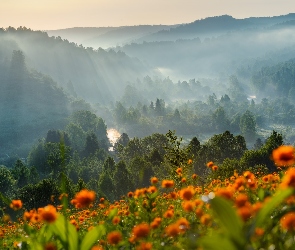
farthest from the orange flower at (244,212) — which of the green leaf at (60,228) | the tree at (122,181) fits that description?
the tree at (122,181)

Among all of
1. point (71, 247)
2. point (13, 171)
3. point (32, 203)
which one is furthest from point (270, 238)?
point (13, 171)

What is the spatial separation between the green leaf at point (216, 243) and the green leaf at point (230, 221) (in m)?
0.04

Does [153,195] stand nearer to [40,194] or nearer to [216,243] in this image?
[216,243]

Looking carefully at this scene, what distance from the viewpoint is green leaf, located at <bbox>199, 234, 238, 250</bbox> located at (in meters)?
2.30

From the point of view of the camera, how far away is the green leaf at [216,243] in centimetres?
230

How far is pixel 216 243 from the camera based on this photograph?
2.36 metres

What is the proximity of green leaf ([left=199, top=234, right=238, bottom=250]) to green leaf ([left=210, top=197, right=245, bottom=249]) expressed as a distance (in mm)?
43

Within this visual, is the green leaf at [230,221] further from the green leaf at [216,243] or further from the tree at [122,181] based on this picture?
→ the tree at [122,181]

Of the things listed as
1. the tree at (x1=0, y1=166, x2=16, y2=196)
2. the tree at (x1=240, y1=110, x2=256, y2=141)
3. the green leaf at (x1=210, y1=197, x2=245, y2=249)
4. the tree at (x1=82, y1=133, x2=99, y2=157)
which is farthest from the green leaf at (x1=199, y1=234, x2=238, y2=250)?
the tree at (x1=240, y1=110, x2=256, y2=141)

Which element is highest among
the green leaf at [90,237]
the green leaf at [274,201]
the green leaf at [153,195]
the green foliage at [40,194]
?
the green leaf at [274,201]

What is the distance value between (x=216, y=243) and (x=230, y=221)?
0.17 m

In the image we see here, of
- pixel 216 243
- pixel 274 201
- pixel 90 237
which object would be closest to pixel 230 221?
pixel 216 243

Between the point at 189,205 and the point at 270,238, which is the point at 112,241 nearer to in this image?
the point at 189,205

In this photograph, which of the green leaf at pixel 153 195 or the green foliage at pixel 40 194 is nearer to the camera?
the green leaf at pixel 153 195
